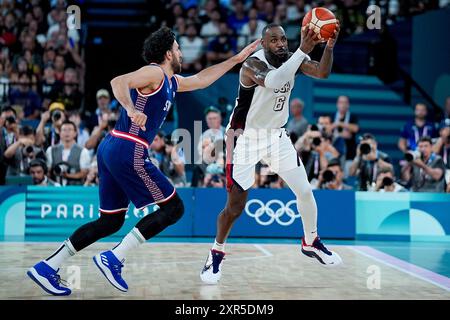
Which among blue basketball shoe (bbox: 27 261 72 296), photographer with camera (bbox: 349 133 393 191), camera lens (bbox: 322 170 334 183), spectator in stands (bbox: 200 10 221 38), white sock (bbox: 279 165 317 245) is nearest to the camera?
blue basketball shoe (bbox: 27 261 72 296)

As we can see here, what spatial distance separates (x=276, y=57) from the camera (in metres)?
7.21

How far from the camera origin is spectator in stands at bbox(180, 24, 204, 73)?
16.0 meters

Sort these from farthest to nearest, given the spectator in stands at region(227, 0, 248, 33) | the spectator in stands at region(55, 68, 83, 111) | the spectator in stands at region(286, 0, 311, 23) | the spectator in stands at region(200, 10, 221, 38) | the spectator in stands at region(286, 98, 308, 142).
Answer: the spectator in stands at region(286, 0, 311, 23), the spectator in stands at region(227, 0, 248, 33), the spectator in stands at region(200, 10, 221, 38), the spectator in stands at region(55, 68, 83, 111), the spectator in stands at region(286, 98, 308, 142)

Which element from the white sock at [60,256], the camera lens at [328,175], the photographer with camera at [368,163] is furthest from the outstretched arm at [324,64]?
Answer: the photographer with camera at [368,163]

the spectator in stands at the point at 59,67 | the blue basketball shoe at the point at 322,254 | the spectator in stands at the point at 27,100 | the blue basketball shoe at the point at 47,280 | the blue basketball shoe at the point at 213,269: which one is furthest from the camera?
the spectator in stands at the point at 59,67

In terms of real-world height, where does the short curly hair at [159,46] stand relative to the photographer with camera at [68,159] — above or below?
above

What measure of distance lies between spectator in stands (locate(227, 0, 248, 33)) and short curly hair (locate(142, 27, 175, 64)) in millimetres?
10541

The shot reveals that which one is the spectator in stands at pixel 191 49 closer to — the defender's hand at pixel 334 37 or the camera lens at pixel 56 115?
the camera lens at pixel 56 115

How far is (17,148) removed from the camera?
11.9 metres

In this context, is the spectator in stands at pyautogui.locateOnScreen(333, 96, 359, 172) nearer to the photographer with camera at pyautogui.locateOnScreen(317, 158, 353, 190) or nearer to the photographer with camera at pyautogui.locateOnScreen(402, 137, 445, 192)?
the photographer with camera at pyautogui.locateOnScreen(317, 158, 353, 190)

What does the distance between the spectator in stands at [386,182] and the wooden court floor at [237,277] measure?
263cm

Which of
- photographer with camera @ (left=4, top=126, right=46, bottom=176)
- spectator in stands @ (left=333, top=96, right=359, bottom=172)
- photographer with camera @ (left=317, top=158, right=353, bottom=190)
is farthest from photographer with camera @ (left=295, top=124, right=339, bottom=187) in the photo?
photographer with camera @ (left=4, top=126, right=46, bottom=176)

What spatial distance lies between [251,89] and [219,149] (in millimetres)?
4905

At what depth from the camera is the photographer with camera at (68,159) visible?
39.4ft
